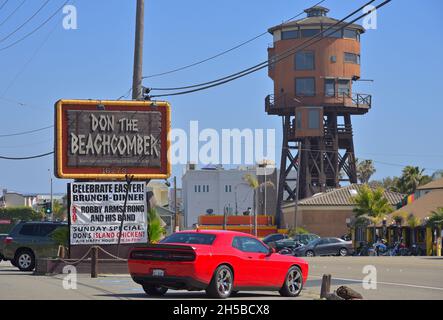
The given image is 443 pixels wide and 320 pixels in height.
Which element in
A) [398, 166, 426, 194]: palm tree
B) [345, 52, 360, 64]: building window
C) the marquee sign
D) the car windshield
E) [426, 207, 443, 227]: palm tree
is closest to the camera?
the car windshield

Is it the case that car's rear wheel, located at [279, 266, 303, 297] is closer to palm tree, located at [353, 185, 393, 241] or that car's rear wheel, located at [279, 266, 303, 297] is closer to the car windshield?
the car windshield

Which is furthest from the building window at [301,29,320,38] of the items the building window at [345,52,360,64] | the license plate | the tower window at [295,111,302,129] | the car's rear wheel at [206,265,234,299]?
the license plate

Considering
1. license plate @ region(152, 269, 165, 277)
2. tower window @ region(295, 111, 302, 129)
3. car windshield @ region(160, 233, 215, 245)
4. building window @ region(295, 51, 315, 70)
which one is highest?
building window @ region(295, 51, 315, 70)

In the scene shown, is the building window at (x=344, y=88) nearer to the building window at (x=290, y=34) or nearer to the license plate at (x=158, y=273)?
the building window at (x=290, y=34)

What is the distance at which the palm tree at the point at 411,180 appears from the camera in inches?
3996

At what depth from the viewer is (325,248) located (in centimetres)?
6116

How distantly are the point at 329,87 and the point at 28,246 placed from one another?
182 ft

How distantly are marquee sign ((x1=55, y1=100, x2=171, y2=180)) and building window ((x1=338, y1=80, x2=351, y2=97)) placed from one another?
5315 cm

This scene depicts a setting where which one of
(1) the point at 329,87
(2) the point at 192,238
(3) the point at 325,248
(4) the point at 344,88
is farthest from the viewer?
(4) the point at 344,88

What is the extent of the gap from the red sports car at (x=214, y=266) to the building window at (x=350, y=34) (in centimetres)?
6658

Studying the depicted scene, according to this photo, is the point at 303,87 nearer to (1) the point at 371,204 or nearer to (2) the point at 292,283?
(1) the point at 371,204

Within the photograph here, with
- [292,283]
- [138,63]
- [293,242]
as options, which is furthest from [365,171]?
[292,283]

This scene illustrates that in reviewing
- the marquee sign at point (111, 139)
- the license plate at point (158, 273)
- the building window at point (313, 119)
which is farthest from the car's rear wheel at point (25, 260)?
the building window at point (313, 119)

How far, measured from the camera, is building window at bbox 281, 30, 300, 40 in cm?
8581
